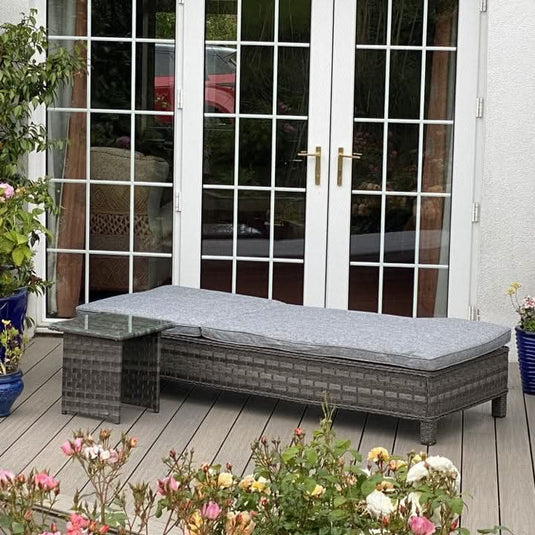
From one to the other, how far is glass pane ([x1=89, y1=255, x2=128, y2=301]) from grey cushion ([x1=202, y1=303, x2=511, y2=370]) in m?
1.46

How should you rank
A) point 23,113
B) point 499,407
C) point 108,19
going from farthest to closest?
point 108,19 → point 23,113 → point 499,407

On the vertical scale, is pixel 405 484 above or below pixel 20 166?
below

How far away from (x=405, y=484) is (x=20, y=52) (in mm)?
4822

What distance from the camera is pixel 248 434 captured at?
5496 millimetres

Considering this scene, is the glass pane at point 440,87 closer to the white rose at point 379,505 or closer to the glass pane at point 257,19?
the glass pane at point 257,19

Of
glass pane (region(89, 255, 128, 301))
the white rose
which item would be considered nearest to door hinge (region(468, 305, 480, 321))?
glass pane (region(89, 255, 128, 301))

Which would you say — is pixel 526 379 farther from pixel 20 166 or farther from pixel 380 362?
pixel 20 166

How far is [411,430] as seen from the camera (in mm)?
5641

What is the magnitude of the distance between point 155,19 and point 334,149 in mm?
1246

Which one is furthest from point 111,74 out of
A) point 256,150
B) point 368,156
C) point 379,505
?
point 379,505

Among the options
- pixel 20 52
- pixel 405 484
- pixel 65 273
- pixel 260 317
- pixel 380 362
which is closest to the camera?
pixel 405 484

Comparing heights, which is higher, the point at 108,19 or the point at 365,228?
the point at 108,19

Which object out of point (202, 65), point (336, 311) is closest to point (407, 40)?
point (202, 65)

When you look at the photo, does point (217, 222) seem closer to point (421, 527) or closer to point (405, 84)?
point (405, 84)
